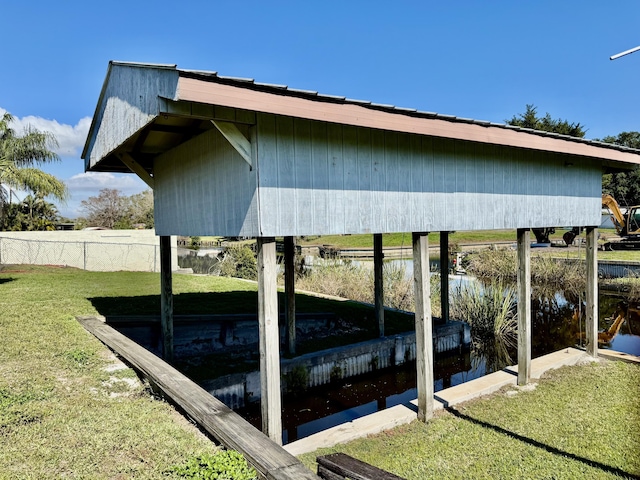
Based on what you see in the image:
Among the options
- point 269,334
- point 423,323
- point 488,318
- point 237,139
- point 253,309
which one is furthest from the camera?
point 488,318

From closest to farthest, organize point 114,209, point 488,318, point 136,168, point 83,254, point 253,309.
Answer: point 136,168 → point 253,309 → point 488,318 → point 83,254 → point 114,209

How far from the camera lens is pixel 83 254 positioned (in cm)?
1859

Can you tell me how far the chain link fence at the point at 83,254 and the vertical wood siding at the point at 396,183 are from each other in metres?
15.4

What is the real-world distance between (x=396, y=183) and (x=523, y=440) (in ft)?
10.9

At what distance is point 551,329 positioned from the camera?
12.0 m

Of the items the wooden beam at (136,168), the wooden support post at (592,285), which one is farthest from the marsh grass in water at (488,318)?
the wooden beam at (136,168)

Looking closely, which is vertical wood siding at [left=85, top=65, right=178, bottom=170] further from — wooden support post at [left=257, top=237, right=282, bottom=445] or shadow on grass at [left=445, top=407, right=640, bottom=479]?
shadow on grass at [left=445, top=407, right=640, bottom=479]

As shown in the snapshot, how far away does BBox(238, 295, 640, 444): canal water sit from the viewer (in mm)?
6660

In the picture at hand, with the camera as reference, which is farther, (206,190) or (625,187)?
(625,187)

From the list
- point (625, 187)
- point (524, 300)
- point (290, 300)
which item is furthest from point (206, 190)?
point (625, 187)

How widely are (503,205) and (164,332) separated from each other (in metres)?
5.80

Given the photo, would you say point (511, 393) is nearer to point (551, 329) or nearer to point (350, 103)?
point (350, 103)

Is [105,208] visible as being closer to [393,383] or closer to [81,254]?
[81,254]

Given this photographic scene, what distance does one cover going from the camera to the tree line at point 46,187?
20.3 meters
